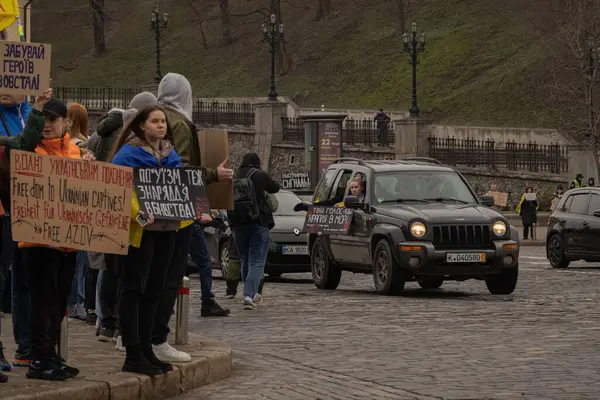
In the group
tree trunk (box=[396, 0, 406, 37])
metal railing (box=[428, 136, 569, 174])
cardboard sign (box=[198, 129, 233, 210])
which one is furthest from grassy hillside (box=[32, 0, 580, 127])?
cardboard sign (box=[198, 129, 233, 210])

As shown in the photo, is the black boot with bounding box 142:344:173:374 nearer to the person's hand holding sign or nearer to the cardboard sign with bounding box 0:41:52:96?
the person's hand holding sign

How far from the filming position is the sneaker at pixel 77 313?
15031mm

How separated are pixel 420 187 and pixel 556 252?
8.31 meters

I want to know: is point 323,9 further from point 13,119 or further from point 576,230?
point 13,119

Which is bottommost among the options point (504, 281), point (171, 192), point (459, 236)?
point (504, 281)

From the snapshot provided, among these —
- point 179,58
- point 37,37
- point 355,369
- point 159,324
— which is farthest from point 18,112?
point 37,37

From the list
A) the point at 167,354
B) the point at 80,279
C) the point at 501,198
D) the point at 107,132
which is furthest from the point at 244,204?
the point at 501,198

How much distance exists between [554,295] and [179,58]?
246 ft

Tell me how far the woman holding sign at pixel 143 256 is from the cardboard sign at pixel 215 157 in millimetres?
1607

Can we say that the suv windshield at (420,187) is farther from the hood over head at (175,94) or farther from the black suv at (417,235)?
the hood over head at (175,94)

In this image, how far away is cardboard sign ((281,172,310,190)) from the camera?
→ 44.5 meters

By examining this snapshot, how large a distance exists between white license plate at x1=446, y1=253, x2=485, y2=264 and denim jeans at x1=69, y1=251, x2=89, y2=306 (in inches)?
227

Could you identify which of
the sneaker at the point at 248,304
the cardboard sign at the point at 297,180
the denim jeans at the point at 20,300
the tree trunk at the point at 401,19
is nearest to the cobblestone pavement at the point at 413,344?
the sneaker at the point at 248,304

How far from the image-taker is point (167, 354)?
11.0 meters
